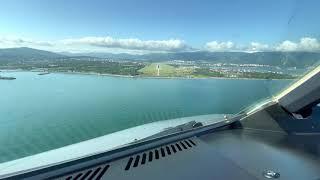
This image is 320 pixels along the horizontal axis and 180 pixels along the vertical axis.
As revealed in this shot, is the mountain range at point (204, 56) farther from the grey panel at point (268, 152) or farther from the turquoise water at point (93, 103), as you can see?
the grey panel at point (268, 152)

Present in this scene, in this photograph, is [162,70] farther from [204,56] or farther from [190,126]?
[190,126]

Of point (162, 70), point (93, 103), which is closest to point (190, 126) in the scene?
point (162, 70)

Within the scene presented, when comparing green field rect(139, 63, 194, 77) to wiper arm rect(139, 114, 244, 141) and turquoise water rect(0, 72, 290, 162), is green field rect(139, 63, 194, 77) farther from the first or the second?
wiper arm rect(139, 114, 244, 141)

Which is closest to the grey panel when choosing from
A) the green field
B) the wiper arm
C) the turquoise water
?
the wiper arm

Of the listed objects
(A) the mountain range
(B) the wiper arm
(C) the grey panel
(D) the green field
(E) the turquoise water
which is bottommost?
(C) the grey panel

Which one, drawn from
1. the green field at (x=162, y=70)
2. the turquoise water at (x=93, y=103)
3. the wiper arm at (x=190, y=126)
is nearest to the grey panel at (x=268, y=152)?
the wiper arm at (x=190, y=126)

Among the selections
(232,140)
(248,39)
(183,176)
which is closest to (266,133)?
(232,140)
